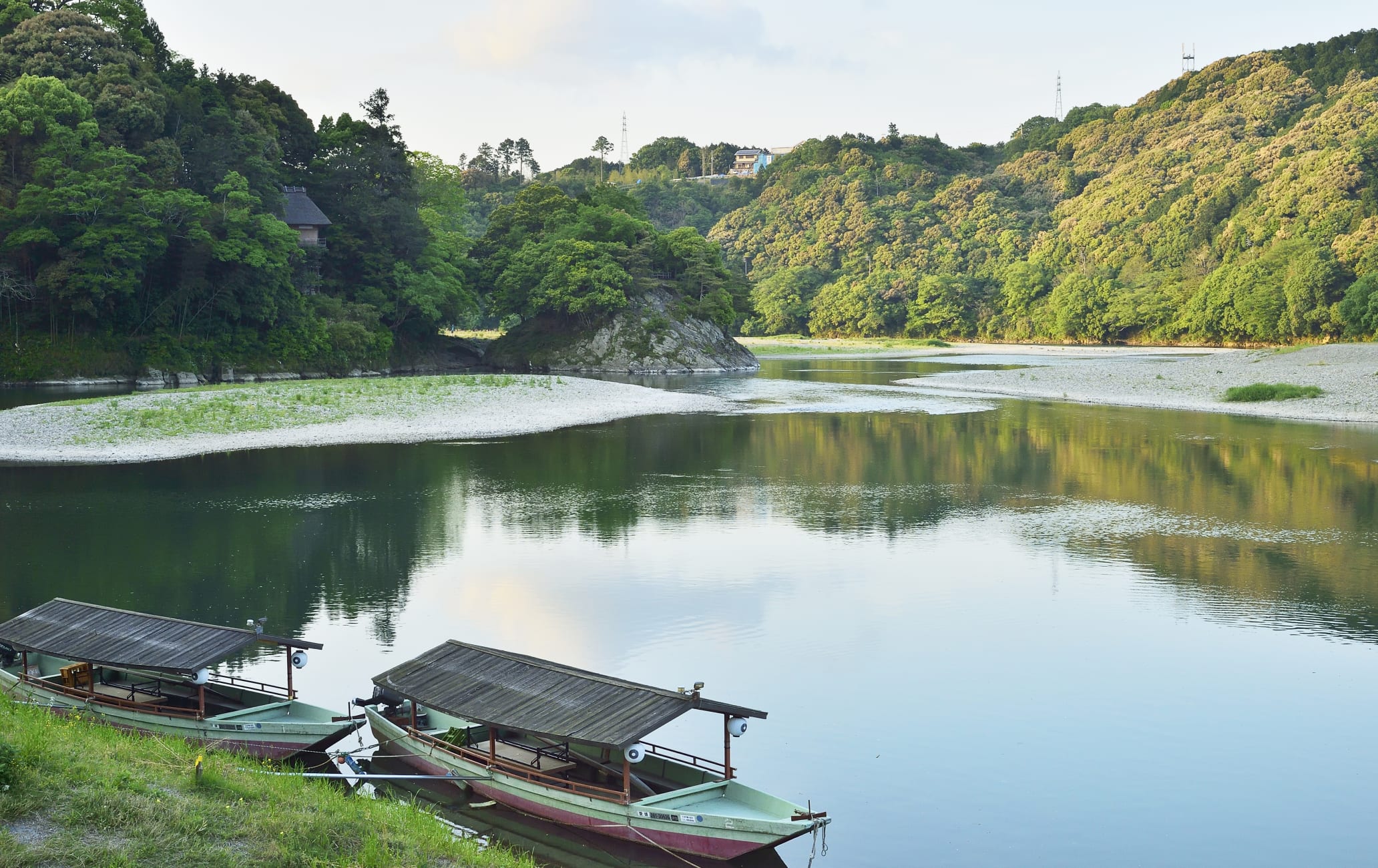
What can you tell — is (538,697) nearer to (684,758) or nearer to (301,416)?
(684,758)

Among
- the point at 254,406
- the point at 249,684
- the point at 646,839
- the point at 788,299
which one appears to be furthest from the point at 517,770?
the point at 788,299

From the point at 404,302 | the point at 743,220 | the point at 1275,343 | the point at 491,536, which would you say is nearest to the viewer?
the point at 491,536

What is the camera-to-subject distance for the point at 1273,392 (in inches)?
2055

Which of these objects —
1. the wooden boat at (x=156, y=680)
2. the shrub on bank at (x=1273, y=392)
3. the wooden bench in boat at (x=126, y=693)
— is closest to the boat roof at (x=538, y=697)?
the wooden boat at (x=156, y=680)

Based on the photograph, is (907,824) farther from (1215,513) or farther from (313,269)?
(313,269)

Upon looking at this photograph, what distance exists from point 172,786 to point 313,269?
70.5 m

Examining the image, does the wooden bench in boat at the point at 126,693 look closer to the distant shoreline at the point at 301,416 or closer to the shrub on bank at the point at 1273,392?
the distant shoreline at the point at 301,416

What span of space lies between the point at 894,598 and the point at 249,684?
10.8m

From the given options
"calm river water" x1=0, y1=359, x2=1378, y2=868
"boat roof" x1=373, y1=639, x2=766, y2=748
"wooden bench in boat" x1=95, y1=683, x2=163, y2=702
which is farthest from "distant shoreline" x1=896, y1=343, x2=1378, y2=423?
"wooden bench in boat" x1=95, y1=683, x2=163, y2=702

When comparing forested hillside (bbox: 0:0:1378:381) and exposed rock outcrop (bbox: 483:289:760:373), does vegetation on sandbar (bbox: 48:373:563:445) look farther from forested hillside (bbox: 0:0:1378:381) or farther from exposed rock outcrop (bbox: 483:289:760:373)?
exposed rock outcrop (bbox: 483:289:760:373)

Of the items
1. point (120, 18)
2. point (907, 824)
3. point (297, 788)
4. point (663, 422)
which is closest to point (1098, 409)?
point (663, 422)

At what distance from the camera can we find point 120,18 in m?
67.8

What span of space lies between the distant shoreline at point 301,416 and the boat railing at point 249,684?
75.1ft

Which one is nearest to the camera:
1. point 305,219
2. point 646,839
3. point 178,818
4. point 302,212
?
point 178,818
